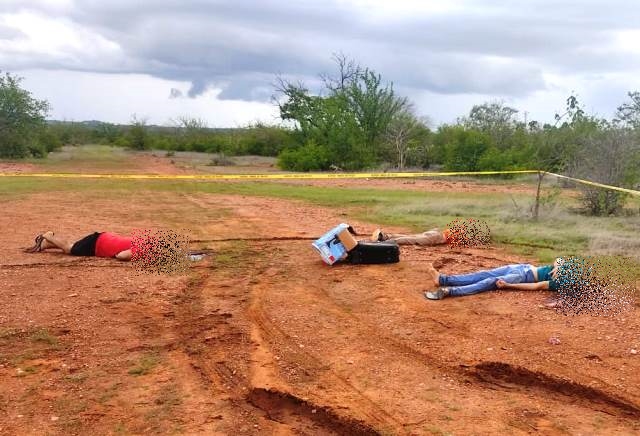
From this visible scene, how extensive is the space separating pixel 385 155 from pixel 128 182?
2030 cm

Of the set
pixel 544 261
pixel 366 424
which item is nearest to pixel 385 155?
pixel 544 261

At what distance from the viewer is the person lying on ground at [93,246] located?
9.05m

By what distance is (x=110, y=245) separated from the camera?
9109mm

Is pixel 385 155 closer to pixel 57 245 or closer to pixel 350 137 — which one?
pixel 350 137

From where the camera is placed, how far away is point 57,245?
9359 millimetres

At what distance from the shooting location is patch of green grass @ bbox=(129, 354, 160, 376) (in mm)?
5223

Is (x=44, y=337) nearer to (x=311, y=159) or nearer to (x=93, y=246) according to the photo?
(x=93, y=246)

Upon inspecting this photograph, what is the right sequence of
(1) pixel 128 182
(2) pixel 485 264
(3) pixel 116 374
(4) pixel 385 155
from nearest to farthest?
(3) pixel 116 374 < (2) pixel 485 264 < (1) pixel 128 182 < (4) pixel 385 155

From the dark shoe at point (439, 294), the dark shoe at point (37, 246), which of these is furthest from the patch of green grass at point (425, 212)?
the dark shoe at point (439, 294)

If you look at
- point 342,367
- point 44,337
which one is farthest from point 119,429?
point 44,337

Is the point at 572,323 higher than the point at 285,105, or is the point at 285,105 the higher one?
the point at 285,105

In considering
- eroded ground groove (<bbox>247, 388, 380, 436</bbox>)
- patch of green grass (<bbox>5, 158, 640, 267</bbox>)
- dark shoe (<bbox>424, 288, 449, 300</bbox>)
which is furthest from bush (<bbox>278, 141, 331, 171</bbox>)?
eroded ground groove (<bbox>247, 388, 380, 436</bbox>)

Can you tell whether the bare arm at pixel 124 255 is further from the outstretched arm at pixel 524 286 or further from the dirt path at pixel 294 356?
the outstretched arm at pixel 524 286

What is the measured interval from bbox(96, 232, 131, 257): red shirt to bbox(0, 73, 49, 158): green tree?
30.8m
